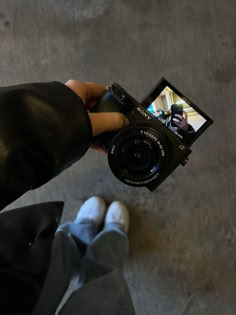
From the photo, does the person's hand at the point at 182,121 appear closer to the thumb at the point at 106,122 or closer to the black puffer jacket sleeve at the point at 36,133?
the thumb at the point at 106,122

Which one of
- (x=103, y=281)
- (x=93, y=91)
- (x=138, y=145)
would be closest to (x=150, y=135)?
(x=138, y=145)

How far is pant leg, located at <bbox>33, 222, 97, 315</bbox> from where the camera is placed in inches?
28.1

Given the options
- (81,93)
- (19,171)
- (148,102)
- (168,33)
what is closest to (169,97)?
(148,102)

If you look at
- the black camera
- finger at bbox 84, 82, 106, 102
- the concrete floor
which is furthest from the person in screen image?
the concrete floor

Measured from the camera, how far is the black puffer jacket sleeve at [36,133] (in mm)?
426

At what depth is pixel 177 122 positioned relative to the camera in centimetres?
63

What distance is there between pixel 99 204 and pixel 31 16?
780 millimetres

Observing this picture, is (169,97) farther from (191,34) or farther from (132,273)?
(132,273)

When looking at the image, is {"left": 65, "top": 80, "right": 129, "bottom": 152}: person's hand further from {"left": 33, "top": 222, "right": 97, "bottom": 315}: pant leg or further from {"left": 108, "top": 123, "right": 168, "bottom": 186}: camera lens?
{"left": 33, "top": 222, "right": 97, "bottom": 315}: pant leg

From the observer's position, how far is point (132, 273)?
1015 millimetres

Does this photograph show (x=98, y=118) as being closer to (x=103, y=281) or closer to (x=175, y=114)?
(x=175, y=114)

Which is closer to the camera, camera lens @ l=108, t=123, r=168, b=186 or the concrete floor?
camera lens @ l=108, t=123, r=168, b=186

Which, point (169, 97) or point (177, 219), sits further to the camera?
point (177, 219)

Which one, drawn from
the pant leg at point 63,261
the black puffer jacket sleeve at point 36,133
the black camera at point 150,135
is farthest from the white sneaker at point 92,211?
the black puffer jacket sleeve at point 36,133
